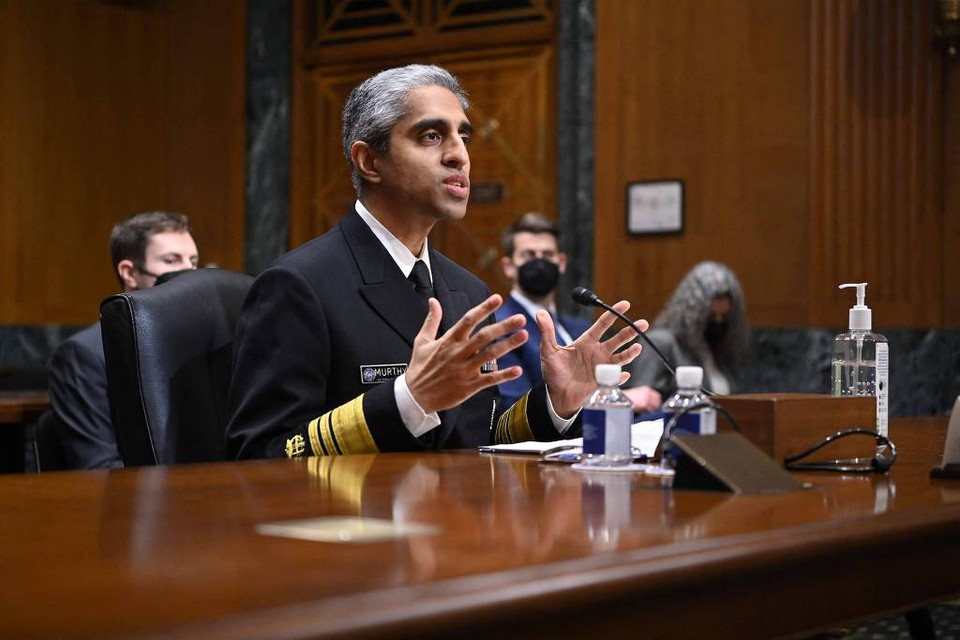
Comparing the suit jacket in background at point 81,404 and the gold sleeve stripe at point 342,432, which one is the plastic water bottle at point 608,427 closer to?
the gold sleeve stripe at point 342,432

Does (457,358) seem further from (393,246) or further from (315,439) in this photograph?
(393,246)

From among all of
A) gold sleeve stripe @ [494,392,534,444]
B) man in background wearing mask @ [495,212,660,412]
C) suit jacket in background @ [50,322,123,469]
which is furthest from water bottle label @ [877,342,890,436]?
man in background wearing mask @ [495,212,660,412]

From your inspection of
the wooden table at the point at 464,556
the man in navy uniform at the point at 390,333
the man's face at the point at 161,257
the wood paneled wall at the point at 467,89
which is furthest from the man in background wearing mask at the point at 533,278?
the wooden table at the point at 464,556

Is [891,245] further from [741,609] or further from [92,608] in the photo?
[92,608]

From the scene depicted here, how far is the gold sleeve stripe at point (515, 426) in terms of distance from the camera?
247cm

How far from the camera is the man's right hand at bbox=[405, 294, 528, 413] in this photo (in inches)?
74.5

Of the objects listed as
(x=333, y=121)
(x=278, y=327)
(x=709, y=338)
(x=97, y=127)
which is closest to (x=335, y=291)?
(x=278, y=327)

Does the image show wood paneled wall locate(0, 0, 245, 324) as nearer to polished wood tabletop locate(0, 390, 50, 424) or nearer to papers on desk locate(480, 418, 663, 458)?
polished wood tabletop locate(0, 390, 50, 424)

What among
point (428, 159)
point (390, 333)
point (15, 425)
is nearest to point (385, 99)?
point (428, 159)

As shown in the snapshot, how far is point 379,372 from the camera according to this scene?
2451 millimetres

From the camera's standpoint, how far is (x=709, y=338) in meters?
5.55

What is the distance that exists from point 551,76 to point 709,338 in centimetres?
217

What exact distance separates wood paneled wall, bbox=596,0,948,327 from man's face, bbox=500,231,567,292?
32.5 inches

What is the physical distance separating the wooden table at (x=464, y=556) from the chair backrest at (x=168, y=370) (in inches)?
30.5
